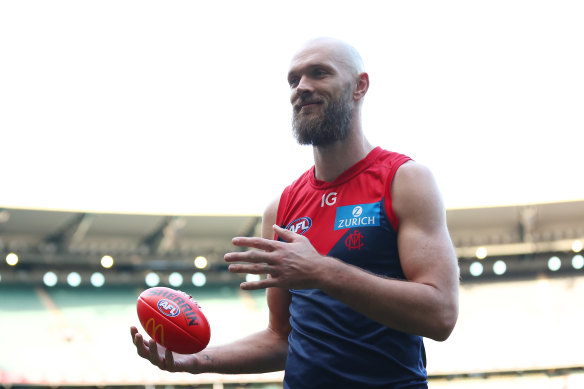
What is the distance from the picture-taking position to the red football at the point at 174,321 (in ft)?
9.44

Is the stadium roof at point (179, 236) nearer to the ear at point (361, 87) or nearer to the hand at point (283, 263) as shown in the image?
the ear at point (361, 87)

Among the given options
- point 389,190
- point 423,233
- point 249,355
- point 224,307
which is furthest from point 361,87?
point 224,307

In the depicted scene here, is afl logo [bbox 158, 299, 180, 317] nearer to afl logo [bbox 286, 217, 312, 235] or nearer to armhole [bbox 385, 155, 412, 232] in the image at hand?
afl logo [bbox 286, 217, 312, 235]

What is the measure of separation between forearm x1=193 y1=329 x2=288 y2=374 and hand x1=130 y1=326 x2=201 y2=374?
0.04m

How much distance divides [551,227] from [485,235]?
2075 mm

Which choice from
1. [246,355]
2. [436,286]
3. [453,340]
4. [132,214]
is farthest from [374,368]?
[453,340]

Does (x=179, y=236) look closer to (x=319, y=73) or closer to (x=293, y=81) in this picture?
(x=293, y=81)

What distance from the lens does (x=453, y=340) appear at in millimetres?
18609

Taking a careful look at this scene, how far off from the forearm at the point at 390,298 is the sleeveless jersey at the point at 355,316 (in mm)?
237

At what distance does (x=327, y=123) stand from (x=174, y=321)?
53.0 inches

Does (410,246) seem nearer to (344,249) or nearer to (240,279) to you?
(344,249)

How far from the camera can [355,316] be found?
2.21 m

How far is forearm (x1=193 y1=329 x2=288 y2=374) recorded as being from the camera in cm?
259

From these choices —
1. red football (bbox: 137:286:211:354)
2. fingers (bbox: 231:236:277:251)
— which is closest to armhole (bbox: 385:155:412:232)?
fingers (bbox: 231:236:277:251)
